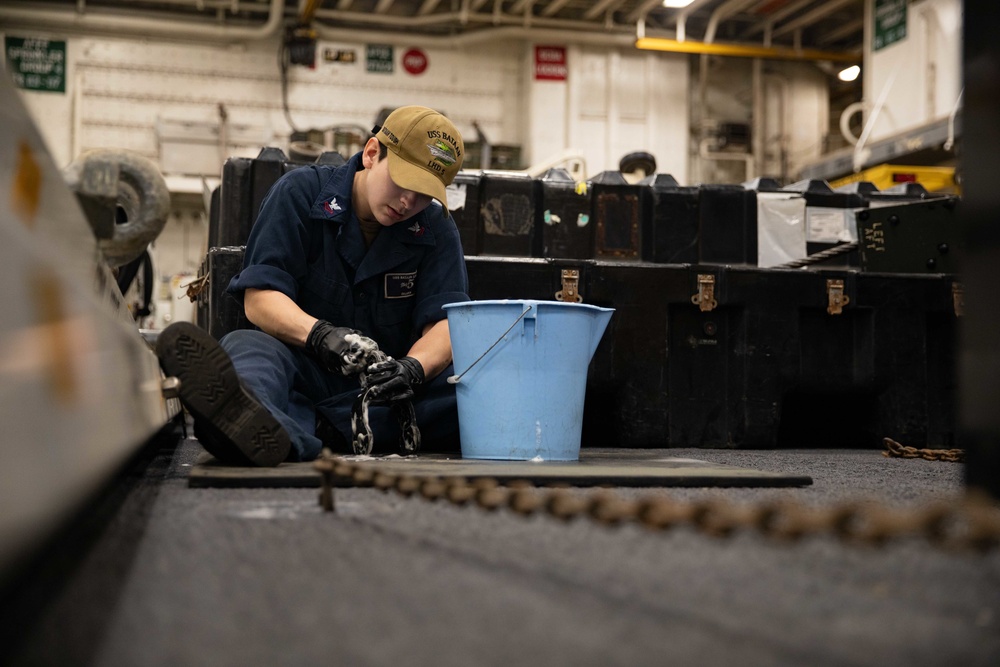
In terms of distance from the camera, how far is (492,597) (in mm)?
843

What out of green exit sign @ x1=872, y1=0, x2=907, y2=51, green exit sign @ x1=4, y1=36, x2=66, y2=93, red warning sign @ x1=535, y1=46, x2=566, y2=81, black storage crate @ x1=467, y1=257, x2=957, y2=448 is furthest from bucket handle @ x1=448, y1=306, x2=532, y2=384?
green exit sign @ x1=4, y1=36, x2=66, y2=93

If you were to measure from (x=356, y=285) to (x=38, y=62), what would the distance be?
7.09 meters

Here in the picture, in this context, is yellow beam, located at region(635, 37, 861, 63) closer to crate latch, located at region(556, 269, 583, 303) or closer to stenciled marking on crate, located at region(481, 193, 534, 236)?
stenciled marking on crate, located at region(481, 193, 534, 236)

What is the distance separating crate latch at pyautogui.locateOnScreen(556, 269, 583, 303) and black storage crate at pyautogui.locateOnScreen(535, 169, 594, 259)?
0.20 m

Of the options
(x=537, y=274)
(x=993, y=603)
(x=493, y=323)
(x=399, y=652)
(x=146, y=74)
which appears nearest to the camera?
(x=399, y=652)

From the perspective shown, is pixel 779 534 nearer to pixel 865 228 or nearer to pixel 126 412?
pixel 126 412

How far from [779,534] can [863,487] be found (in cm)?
121

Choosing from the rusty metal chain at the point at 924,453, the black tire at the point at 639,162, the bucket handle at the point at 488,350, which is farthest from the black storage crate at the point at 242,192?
the rusty metal chain at the point at 924,453

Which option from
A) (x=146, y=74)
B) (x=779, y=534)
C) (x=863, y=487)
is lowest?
(x=863, y=487)

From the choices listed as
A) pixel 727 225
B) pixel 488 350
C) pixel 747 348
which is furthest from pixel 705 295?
pixel 488 350

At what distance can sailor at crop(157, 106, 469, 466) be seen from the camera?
2230mm

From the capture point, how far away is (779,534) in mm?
829

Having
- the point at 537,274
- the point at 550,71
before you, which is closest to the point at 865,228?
the point at 537,274

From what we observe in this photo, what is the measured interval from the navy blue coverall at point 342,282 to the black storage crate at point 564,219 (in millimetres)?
955
